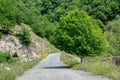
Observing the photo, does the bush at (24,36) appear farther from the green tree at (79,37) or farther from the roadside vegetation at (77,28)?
the green tree at (79,37)

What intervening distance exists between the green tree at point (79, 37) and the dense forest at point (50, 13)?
65.3 feet

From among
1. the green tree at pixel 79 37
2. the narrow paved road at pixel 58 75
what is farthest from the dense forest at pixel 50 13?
the narrow paved road at pixel 58 75

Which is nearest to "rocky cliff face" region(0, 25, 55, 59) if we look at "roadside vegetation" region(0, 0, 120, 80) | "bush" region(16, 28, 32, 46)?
"bush" region(16, 28, 32, 46)

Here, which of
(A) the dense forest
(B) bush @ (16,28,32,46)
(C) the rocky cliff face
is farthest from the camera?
(A) the dense forest

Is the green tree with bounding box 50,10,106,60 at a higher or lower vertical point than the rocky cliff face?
higher

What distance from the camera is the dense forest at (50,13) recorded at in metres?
90.9

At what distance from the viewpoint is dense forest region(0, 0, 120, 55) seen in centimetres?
9094

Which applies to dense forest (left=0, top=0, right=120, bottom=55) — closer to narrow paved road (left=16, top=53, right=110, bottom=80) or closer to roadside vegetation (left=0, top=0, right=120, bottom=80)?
roadside vegetation (left=0, top=0, right=120, bottom=80)

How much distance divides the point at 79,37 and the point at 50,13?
4329 inches

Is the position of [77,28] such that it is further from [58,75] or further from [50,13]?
[50,13]

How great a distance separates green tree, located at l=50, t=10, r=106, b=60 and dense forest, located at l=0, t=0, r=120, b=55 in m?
19.9

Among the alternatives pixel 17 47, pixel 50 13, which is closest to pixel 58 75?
pixel 17 47

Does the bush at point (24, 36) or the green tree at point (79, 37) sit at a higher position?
the green tree at point (79, 37)

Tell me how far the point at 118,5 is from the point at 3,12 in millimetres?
59389
